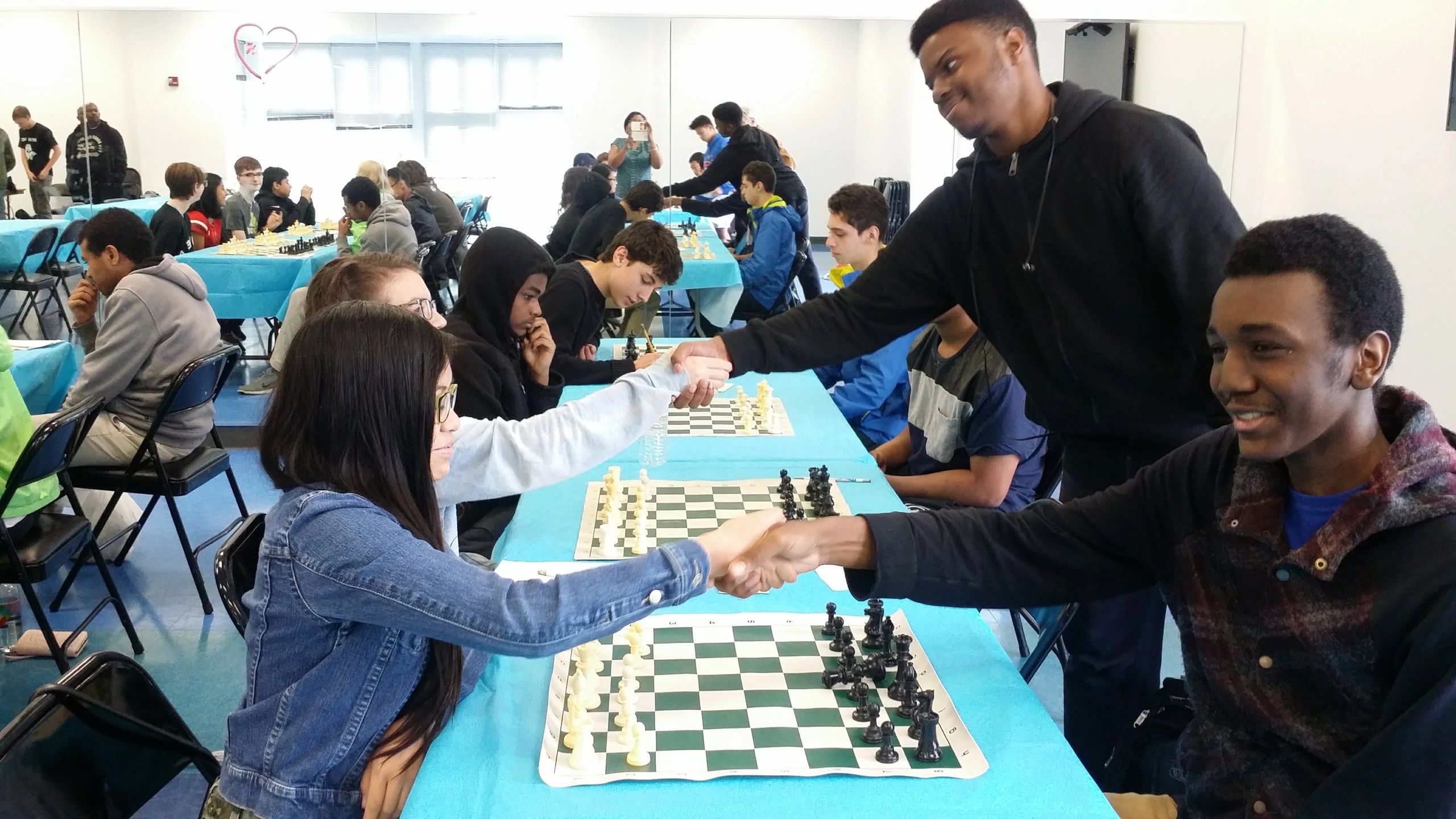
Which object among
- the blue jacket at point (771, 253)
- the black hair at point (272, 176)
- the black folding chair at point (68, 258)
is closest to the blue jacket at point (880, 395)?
the blue jacket at point (771, 253)

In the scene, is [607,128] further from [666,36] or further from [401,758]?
[401,758]

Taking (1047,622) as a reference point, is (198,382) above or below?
above

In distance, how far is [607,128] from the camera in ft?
23.5

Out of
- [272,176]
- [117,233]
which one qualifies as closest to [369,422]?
[117,233]

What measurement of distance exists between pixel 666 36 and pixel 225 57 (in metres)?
2.66

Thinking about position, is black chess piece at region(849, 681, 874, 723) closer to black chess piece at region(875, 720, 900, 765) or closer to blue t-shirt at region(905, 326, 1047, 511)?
black chess piece at region(875, 720, 900, 765)

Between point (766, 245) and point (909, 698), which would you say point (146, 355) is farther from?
point (766, 245)

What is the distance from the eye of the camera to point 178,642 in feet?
11.4

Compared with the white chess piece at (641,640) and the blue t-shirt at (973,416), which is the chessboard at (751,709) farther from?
the blue t-shirt at (973,416)

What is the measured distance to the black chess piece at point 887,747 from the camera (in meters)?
1.40

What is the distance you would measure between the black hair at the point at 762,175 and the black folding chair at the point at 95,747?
5608 millimetres

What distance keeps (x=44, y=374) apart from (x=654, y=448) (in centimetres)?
292

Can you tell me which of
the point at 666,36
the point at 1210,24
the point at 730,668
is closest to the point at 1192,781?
the point at 730,668

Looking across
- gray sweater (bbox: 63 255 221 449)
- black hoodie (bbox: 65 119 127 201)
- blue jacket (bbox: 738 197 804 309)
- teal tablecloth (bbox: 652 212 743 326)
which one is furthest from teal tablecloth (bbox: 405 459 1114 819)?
black hoodie (bbox: 65 119 127 201)
